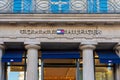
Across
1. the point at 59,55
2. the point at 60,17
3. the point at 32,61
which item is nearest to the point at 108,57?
the point at 59,55

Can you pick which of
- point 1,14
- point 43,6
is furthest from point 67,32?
point 1,14

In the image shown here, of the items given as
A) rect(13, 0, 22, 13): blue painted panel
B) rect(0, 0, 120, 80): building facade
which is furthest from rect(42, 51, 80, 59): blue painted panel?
rect(13, 0, 22, 13): blue painted panel

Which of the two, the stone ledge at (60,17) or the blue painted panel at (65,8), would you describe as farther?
the blue painted panel at (65,8)

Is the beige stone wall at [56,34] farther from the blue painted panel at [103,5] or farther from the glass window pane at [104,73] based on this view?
the glass window pane at [104,73]

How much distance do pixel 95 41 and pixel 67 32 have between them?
182 cm

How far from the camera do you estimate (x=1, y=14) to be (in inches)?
930

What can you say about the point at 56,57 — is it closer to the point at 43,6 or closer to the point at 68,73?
the point at 68,73

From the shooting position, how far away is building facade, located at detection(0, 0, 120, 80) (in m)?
23.8

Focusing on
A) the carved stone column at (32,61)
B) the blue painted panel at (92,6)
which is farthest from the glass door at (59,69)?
the blue painted panel at (92,6)

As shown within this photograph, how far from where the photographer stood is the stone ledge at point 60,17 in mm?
23625

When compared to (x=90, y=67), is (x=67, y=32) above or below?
above

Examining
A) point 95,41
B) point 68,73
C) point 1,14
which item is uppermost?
point 1,14

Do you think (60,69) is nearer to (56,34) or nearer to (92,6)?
(56,34)

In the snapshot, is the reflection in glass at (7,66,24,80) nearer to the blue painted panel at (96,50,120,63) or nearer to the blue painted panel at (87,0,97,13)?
the blue painted panel at (96,50,120,63)
